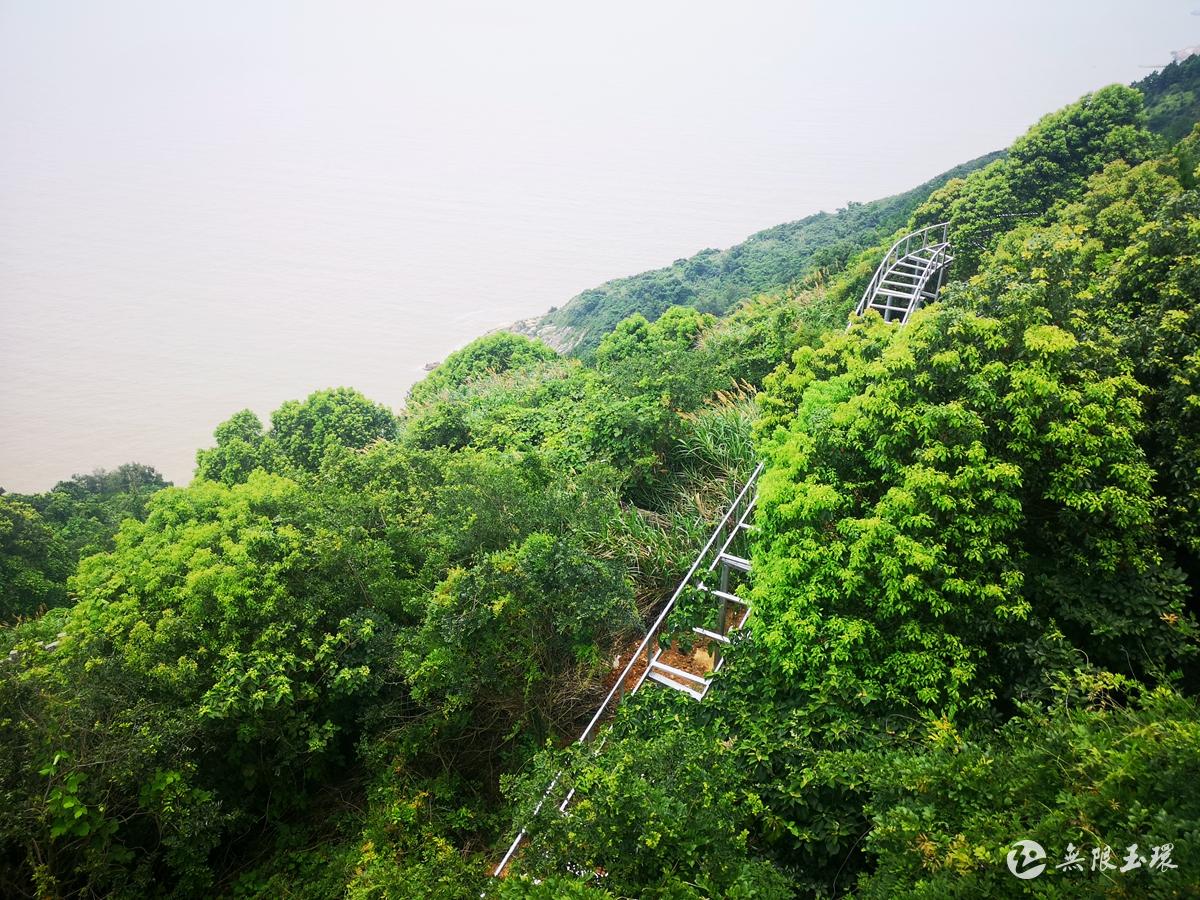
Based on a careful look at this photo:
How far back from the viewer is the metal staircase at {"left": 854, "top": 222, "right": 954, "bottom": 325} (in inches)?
606

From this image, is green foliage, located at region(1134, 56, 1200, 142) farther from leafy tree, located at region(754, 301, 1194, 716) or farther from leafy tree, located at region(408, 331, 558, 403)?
leafy tree, located at region(408, 331, 558, 403)

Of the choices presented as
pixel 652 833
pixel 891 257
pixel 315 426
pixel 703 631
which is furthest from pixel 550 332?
pixel 652 833

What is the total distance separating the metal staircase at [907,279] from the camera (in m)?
15.4

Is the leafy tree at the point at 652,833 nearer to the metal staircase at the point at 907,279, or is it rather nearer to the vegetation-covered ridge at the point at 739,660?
the vegetation-covered ridge at the point at 739,660

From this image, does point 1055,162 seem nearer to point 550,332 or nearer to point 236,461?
point 236,461

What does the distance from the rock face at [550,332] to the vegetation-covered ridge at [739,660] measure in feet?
117

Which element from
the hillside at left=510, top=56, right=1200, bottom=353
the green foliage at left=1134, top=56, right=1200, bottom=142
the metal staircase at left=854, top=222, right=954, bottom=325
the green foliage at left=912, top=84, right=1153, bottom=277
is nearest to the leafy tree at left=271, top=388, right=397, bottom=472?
the metal staircase at left=854, top=222, right=954, bottom=325

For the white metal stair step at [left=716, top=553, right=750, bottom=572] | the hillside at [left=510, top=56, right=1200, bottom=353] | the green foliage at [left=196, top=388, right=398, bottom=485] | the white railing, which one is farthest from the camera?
the hillside at [left=510, top=56, right=1200, bottom=353]

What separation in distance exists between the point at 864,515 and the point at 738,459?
3.95 meters

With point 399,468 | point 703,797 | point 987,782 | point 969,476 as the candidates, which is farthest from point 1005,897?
point 399,468

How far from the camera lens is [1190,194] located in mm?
8977

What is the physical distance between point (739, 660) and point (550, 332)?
54.5 meters

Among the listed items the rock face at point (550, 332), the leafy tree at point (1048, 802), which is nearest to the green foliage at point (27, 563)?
the leafy tree at point (1048, 802)

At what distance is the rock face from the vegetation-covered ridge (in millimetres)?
35551
